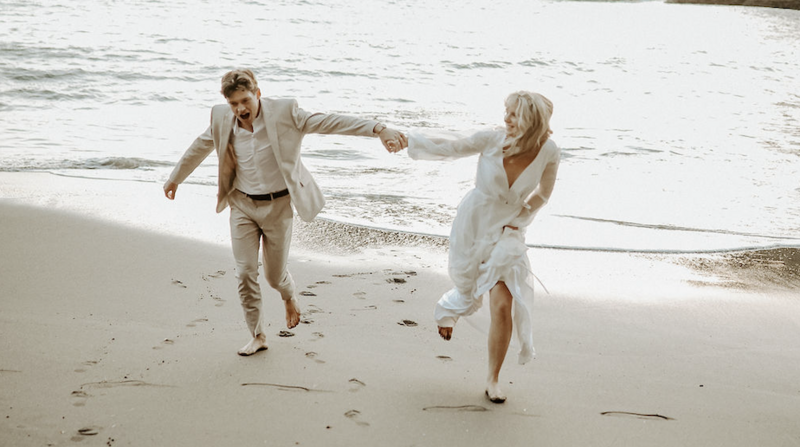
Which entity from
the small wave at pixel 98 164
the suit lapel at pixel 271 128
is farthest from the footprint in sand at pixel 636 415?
the small wave at pixel 98 164

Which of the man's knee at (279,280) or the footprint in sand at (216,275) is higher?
the man's knee at (279,280)

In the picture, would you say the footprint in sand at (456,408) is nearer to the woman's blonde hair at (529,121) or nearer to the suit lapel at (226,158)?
the woman's blonde hair at (529,121)

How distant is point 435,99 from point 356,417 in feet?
45.4

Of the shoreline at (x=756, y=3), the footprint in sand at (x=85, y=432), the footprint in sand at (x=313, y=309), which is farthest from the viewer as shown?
the shoreline at (x=756, y=3)

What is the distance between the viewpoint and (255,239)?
4.51 meters

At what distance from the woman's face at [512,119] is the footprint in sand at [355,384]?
5.16 ft

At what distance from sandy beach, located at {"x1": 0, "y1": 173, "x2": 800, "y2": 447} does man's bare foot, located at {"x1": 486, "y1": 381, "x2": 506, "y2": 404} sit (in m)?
0.06

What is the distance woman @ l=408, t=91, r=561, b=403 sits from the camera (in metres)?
3.99

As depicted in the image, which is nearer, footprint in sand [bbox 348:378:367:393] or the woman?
the woman

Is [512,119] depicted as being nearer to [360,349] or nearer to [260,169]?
[260,169]

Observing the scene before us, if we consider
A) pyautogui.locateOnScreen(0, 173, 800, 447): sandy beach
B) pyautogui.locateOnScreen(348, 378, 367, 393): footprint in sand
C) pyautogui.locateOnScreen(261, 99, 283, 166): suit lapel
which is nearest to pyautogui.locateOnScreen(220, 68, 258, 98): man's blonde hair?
pyautogui.locateOnScreen(261, 99, 283, 166): suit lapel

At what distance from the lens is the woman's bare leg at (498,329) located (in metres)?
4.04

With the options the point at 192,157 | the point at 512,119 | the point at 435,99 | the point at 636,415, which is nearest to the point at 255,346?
the point at 192,157

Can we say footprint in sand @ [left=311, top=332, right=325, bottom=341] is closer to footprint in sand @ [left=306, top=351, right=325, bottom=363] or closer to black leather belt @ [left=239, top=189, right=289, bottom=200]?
footprint in sand @ [left=306, top=351, right=325, bottom=363]
